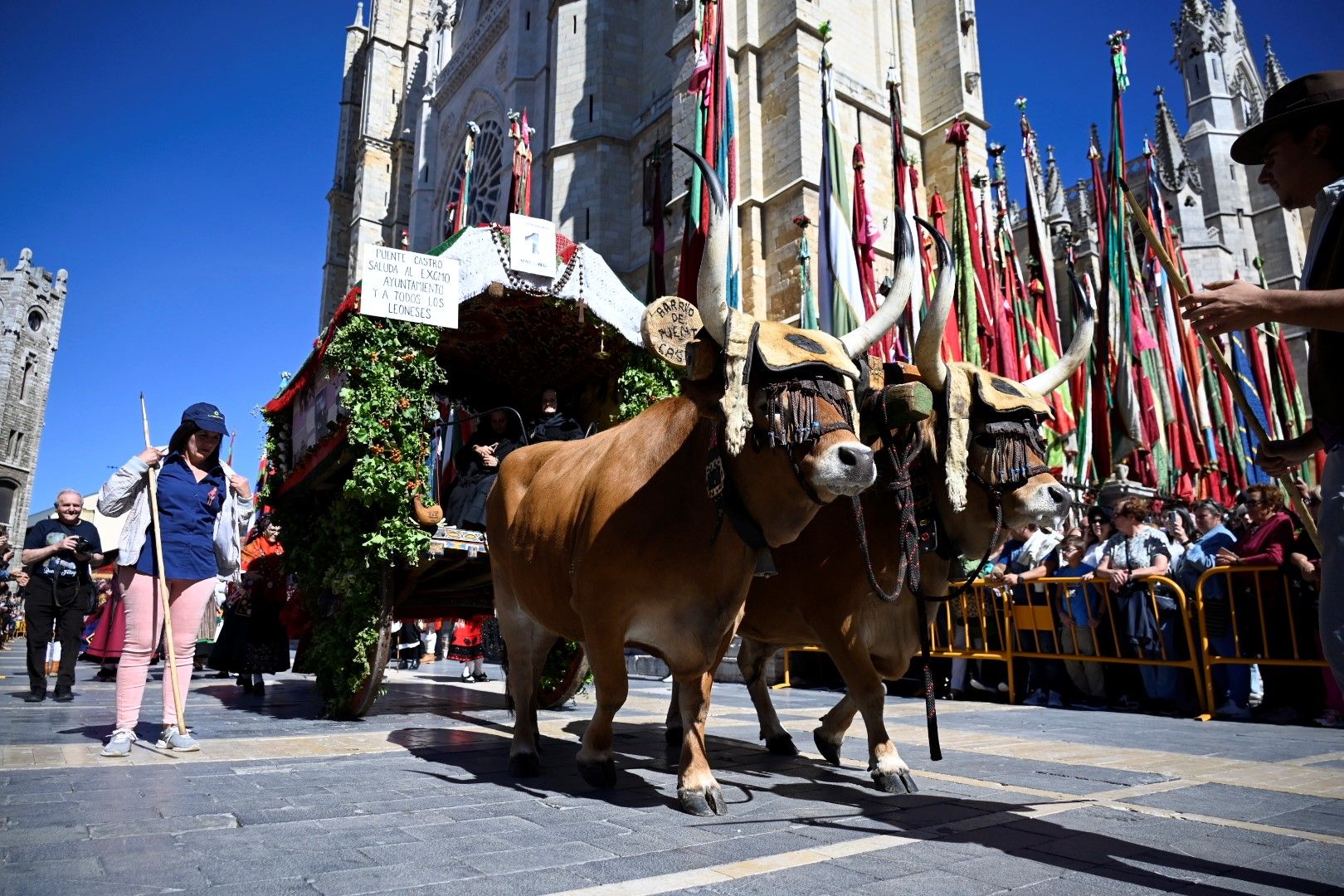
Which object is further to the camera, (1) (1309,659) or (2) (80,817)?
(1) (1309,659)

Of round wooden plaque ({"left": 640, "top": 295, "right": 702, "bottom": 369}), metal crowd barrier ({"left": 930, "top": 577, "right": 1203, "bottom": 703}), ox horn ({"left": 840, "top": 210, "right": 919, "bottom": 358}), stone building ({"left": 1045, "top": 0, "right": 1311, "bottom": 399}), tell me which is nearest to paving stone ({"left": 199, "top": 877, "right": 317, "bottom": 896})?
round wooden plaque ({"left": 640, "top": 295, "right": 702, "bottom": 369})

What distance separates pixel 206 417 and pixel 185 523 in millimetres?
725

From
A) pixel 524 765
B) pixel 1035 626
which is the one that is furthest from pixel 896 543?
pixel 1035 626

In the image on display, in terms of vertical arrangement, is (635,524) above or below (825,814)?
above

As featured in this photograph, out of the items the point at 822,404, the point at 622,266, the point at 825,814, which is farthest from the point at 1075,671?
the point at 622,266

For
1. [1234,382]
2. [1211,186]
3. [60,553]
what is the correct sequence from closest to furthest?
[1234,382] < [60,553] < [1211,186]

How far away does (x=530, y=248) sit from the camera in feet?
21.8

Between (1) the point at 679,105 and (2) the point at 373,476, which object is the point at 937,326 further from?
(1) the point at 679,105

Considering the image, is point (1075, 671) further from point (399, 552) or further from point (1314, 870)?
point (399, 552)

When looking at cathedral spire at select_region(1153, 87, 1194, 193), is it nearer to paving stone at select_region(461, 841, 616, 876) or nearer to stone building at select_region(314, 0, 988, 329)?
stone building at select_region(314, 0, 988, 329)

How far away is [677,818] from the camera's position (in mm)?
3336

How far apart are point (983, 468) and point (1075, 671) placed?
223 inches

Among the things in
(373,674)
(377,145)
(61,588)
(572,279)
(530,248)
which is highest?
(377,145)

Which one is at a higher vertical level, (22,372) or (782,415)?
(22,372)
